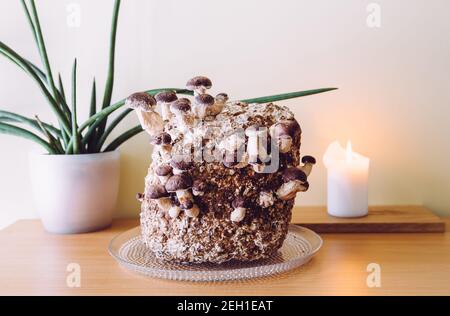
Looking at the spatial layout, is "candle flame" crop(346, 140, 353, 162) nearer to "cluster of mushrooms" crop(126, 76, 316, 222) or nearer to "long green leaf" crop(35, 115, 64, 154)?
"cluster of mushrooms" crop(126, 76, 316, 222)

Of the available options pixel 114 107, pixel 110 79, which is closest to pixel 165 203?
pixel 114 107

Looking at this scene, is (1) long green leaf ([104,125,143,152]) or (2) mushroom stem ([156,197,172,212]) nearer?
(2) mushroom stem ([156,197,172,212])

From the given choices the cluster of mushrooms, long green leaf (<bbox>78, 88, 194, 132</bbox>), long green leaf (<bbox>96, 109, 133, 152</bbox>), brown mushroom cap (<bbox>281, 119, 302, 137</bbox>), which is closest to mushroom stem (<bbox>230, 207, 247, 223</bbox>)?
the cluster of mushrooms

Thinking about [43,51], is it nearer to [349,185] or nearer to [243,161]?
[243,161]

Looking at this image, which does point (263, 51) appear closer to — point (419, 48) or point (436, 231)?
point (419, 48)

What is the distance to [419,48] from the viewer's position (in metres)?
0.90

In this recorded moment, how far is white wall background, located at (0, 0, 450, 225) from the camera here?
0.90m

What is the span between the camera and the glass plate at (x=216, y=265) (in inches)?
22.0

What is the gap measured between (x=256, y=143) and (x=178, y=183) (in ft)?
0.34

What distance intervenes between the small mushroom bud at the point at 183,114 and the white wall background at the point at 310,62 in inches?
13.2

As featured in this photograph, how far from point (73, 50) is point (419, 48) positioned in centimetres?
67

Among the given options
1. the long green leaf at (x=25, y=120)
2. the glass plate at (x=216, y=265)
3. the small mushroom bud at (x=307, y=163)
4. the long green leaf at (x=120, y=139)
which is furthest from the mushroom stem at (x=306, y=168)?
the long green leaf at (x=25, y=120)
